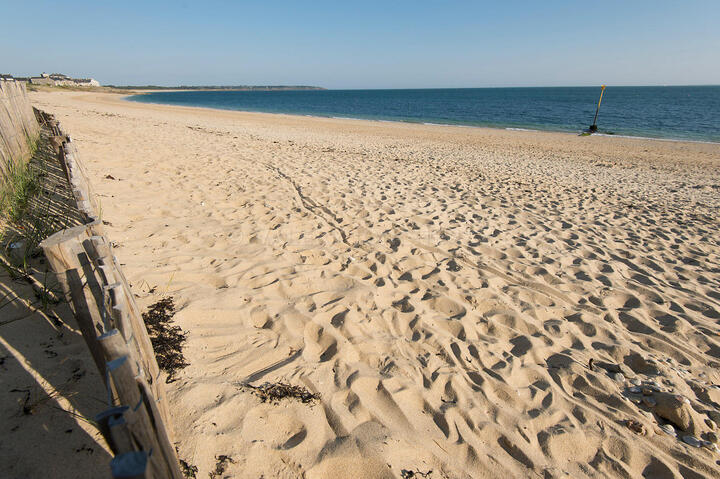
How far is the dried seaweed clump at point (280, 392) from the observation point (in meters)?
2.18

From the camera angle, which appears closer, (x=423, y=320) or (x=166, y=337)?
(x=166, y=337)

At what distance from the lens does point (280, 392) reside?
2.22 meters

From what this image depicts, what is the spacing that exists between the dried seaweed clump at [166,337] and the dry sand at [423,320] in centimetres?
7

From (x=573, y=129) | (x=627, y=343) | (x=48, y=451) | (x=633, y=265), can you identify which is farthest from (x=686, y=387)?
(x=573, y=129)

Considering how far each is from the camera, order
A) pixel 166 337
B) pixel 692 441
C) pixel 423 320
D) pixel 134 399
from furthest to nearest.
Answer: pixel 423 320, pixel 166 337, pixel 692 441, pixel 134 399

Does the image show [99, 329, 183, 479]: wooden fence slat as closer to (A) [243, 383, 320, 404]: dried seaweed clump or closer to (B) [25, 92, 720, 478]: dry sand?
(B) [25, 92, 720, 478]: dry sand

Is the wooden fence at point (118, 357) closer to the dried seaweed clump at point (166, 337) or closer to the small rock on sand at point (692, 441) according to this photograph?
the dried seaweed clump at point (166, 337)

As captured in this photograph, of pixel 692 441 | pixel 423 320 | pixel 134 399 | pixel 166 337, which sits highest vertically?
pixel 134 399

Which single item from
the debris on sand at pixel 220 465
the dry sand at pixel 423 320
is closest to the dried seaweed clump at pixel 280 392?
the dry sand at pixel 423 320

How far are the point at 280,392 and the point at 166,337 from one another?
1013mm

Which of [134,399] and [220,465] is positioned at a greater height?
[134,399]

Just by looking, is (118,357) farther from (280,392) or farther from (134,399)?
(280,392)

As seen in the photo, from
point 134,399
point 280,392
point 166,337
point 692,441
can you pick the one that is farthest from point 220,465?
point 692,441

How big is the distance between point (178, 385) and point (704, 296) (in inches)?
205
